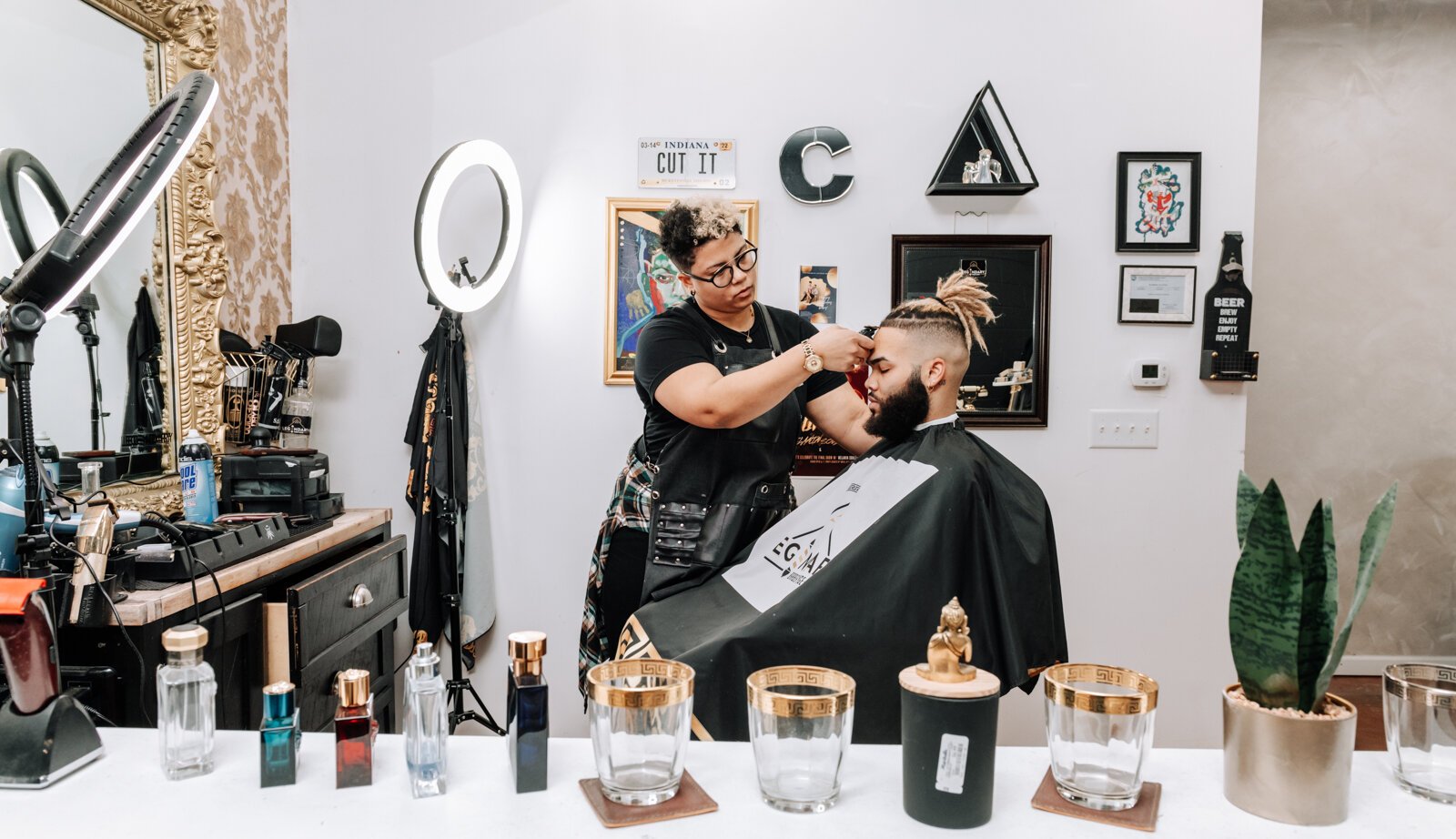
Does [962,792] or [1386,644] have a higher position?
[962,792]

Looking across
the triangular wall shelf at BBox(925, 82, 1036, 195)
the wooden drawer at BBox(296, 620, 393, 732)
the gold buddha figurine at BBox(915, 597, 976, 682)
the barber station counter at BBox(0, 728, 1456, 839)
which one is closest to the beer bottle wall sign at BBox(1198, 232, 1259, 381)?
the triangular wall shelf at BBox(925, 82, 1036, 195)

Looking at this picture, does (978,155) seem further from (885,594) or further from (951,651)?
(951,651)

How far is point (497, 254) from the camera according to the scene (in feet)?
8.43

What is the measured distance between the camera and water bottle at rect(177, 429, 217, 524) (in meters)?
1.89

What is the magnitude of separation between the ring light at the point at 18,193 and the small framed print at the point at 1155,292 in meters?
2.75

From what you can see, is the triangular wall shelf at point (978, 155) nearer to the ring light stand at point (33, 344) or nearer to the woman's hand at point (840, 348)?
the woman's hand at point (840, 348)

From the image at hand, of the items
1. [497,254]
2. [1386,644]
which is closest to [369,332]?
[497,254]

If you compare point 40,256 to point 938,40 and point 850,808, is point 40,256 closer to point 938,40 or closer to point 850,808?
point 850,808

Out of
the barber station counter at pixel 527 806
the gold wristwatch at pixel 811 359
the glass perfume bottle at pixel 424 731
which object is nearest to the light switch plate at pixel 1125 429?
the gold wristwatch at pixel 811 359

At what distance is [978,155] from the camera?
2.57 m

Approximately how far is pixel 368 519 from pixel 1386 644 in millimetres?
4212

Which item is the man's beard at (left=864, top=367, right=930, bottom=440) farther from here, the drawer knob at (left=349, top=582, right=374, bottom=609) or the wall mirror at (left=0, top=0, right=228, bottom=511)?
the wall mirror at (left=0, top=0, right=228, bottom=511)

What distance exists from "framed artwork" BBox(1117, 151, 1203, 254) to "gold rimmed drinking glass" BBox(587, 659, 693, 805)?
241 centimetres

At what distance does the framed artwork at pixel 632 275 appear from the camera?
266cm
